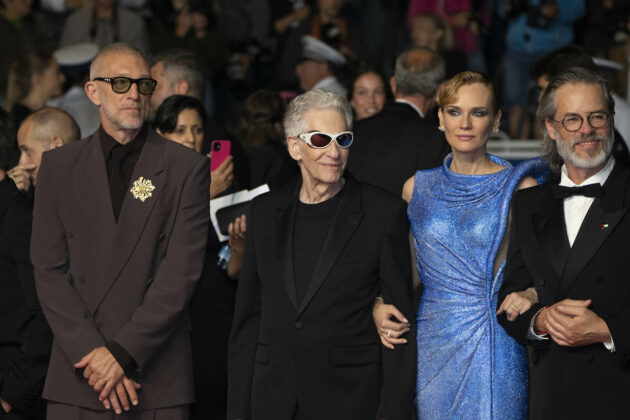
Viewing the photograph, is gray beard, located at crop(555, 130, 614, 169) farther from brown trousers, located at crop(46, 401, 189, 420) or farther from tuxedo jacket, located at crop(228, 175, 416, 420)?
brown trousers, located at crop(46, 401, 189, 420)

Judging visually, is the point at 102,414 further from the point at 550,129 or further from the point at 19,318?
the point at 550,129

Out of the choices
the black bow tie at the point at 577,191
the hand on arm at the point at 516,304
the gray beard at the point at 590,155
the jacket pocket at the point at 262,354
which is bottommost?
the jacket pocket at the point at 262,354

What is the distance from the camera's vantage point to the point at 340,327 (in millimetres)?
4074

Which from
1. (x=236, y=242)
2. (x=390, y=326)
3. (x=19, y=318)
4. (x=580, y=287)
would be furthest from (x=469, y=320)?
(x=19, y=318)

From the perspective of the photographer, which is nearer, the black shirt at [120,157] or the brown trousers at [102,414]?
the brown trousers at [102,414]

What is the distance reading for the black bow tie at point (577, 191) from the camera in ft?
13.1

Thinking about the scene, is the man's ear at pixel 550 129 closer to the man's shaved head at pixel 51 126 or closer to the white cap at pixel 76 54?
the man's shaved head at pixel 51 126

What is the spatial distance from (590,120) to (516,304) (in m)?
0.75

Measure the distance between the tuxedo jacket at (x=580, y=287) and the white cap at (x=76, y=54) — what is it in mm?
5455

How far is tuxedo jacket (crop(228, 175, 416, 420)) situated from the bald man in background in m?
1.68

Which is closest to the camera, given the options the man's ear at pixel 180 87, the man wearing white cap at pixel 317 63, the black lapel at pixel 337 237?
the black lapel at pixel 337 237

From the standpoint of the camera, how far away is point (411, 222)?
4523 millimetres

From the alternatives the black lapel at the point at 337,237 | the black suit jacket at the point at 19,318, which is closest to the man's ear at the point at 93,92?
the black suit jacket at the point at 19,318

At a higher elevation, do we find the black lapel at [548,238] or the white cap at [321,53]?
the white cap at [321,53]
